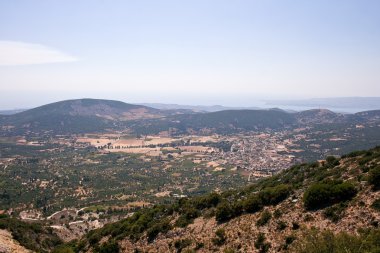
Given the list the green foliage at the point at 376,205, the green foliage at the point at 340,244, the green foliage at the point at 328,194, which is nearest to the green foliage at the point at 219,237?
the green foliage at the point at 328,194

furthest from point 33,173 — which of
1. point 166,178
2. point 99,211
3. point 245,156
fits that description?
point 245,156

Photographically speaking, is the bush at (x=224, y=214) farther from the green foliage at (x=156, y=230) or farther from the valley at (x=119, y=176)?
the green foliage at (x=156, y=230)

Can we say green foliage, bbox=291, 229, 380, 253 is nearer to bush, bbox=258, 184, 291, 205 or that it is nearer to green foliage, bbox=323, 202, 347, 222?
green foliage, bbox=323, 202, 347, 222

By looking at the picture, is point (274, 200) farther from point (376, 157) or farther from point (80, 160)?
point (80, 160)

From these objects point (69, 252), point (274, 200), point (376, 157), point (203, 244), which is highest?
point (376, 157)

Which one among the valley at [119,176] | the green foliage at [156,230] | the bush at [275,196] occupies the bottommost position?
the valley at [119,176]

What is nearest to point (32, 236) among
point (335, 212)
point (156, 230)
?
point (156, 230)

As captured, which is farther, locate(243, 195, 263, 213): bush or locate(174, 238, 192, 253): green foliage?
locate(243, 195, 263, 213): bush

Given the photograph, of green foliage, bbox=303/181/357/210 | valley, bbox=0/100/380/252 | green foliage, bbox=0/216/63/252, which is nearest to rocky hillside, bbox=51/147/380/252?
green foliage, bbox=303/181/357/210
